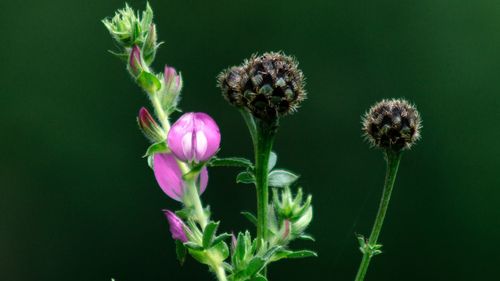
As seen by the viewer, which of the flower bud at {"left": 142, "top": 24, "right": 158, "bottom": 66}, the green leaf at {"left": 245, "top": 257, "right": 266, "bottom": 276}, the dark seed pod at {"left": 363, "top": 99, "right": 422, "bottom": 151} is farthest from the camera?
the dark seed pod at {"left": 363, "top": 99, "right": 422, "bottom": 151}

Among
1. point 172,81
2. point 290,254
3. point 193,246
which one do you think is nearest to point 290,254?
point 290,254

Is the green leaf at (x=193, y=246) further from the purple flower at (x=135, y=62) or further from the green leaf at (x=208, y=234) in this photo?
the purple flower at (x=135, y=62)

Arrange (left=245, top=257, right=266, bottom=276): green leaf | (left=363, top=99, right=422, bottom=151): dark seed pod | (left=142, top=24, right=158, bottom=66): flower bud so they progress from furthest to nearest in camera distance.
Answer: (left=363, top=99, right=422, bottom=151): dark seed pod, (left=142, top=24, right=158, bottom=66): flower bud, (left=245, top=257, right=266, bottom=276): green leaf

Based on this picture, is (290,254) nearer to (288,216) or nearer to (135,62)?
(288,216)

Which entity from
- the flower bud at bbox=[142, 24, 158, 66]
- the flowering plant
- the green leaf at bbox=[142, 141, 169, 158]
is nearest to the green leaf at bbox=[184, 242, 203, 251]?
the flowering plant

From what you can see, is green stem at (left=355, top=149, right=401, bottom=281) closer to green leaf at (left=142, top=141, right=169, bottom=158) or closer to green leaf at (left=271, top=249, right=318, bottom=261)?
green leaf at (left=271, top=249, right=318, bottom=261)
